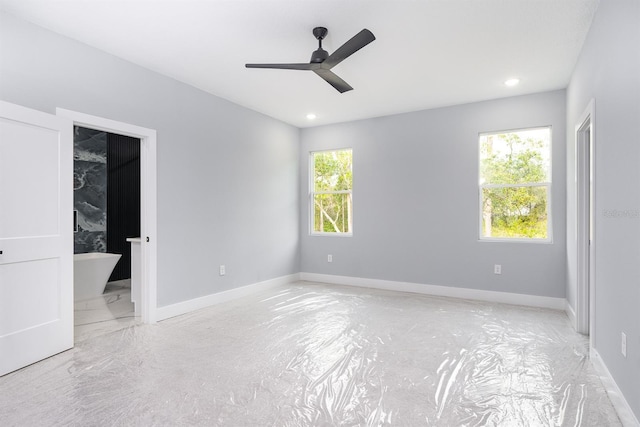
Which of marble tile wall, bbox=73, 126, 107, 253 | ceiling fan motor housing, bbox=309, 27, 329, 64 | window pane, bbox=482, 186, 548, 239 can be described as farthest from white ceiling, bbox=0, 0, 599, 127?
marble tile wall, bbox=73, 126, 107, 253

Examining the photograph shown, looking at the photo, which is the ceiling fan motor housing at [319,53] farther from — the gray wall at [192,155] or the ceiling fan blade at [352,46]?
the gray wall at [192,155]

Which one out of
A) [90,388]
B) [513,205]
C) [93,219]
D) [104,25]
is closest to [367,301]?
[513,205]

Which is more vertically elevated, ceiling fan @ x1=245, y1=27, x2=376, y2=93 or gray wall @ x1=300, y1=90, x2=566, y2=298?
ceiling fan @ x1=245, y1=27, x2=376, y2=93

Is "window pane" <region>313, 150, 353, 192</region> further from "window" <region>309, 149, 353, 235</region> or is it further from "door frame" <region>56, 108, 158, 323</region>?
"door frame" <region>56, 108, 158, 323</region>

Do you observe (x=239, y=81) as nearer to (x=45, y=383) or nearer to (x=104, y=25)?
(x=104, y=25)

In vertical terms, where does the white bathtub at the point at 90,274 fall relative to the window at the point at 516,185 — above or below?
below

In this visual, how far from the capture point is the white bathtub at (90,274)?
4.73 metres

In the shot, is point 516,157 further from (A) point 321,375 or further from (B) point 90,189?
(B) point 90,189

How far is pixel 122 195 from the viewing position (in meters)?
5.96

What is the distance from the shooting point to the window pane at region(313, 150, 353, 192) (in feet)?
18.9

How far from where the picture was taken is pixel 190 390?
226 cm

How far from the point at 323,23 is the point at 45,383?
3.28 meters

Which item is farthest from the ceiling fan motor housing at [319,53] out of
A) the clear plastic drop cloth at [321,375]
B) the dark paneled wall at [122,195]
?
the dark paneled wall at [122,195]

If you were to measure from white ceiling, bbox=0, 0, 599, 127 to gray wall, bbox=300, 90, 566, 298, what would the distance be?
524 millimetres
